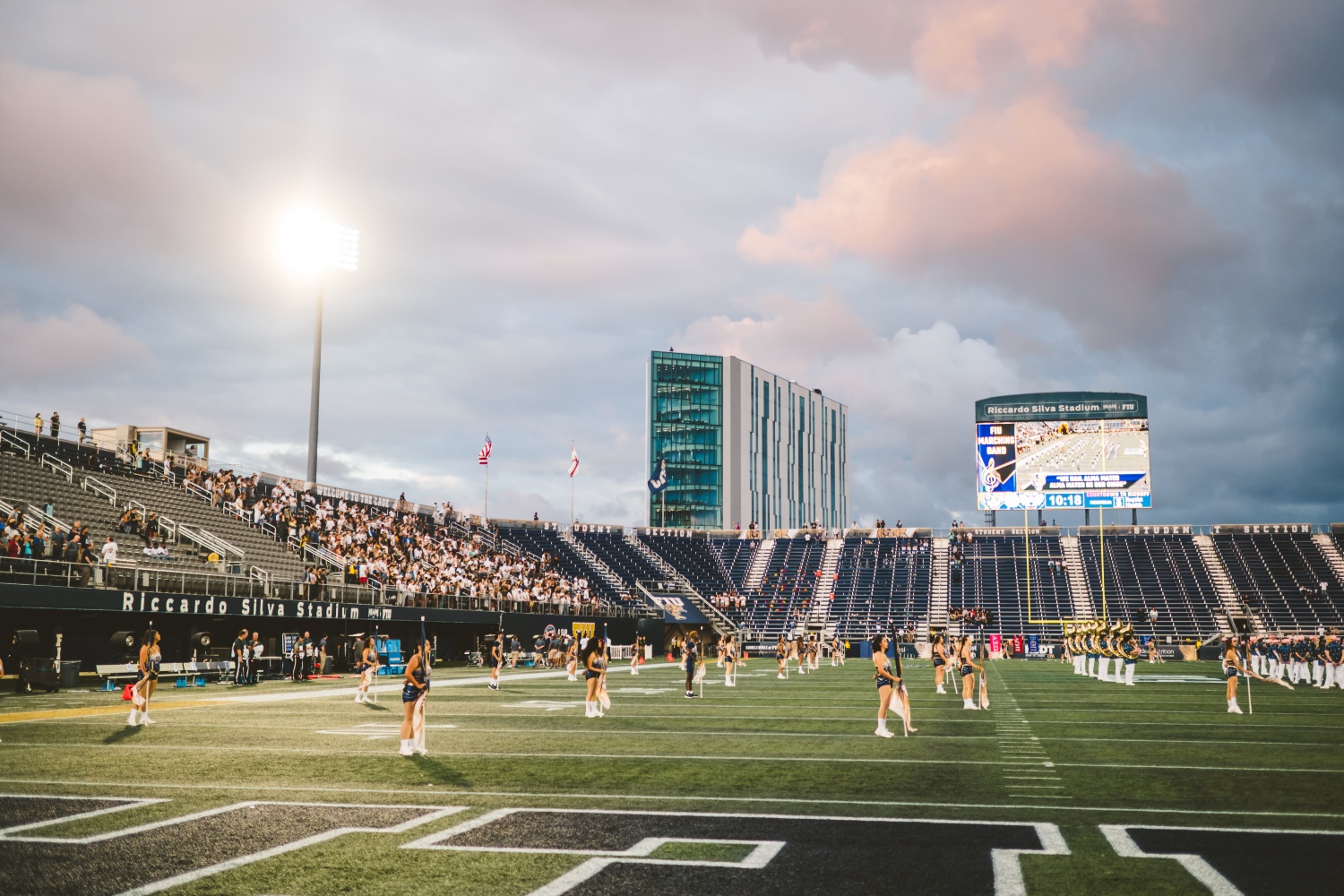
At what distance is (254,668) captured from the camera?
99.9 ft

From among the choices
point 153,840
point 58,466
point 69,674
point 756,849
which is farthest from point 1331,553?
point 153,840

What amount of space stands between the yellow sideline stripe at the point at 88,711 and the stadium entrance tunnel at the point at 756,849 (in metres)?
13.7

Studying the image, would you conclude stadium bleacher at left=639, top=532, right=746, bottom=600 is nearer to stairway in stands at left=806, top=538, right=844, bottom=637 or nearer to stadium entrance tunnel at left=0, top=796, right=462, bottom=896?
stairway in stands at left=806, top=538, right=844, bottom=637

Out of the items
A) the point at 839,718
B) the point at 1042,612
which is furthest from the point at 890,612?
the point at 839,718

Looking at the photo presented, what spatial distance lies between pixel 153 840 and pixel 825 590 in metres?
60.3

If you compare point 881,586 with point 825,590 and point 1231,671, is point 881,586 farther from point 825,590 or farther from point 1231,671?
point 1231,671

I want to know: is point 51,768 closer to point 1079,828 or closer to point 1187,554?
point 1079,828

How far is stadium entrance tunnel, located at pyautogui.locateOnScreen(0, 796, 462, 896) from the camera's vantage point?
7289 millimetres

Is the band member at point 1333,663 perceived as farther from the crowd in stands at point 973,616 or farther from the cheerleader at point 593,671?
the crowd in stands at point 973,616

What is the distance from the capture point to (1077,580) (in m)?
65.1

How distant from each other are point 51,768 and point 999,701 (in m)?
19.1

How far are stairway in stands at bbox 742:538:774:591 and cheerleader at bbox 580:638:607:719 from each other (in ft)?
162

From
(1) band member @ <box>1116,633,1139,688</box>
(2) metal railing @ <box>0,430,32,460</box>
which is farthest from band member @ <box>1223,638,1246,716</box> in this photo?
(2) metal railing @ <box>0,430,32,460</box>

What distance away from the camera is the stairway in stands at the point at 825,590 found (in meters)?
62.4
